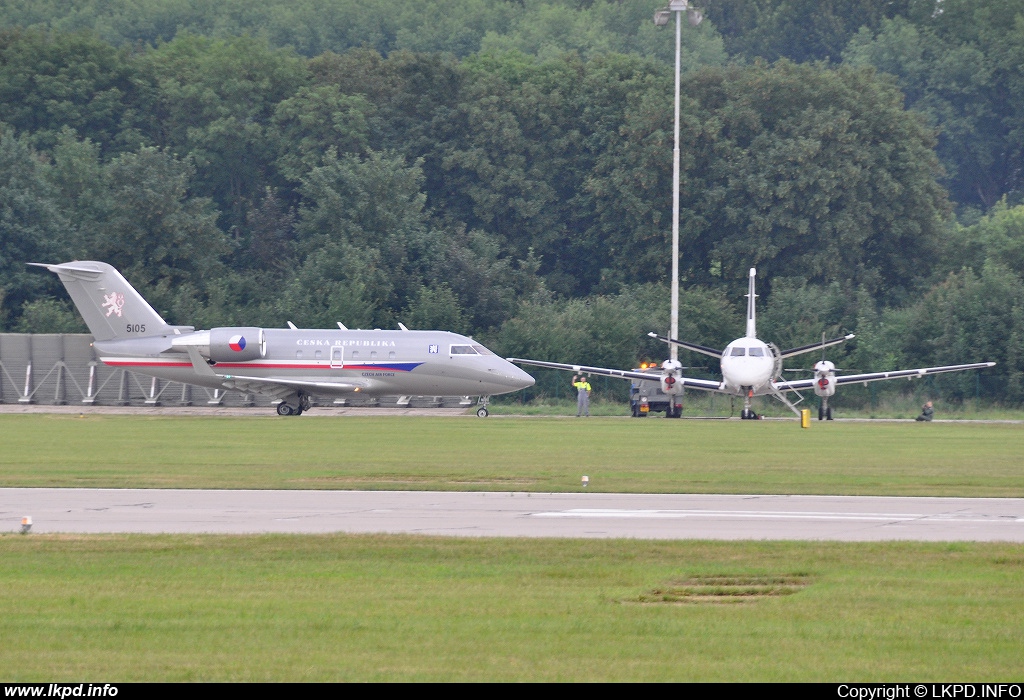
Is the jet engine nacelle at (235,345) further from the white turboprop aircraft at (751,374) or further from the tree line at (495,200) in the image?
the tree line at (495,200)

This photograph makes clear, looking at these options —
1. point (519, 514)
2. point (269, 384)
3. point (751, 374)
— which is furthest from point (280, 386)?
point (519, 514)

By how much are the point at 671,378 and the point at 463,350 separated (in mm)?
7322

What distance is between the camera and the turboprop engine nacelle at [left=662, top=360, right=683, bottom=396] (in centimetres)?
4641

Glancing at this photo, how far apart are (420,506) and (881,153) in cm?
5448

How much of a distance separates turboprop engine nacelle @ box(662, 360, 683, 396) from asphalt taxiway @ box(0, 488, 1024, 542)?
2660 centimetres

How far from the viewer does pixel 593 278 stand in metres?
72.5

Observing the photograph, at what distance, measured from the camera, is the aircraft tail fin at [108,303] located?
4666 centimetres

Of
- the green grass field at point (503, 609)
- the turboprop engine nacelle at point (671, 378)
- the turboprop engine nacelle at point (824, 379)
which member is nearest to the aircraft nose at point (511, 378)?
the turboprop engine nacelle at point (671, 378)

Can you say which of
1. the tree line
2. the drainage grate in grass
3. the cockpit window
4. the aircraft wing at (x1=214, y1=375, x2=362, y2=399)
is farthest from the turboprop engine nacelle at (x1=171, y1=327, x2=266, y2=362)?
the drainage grate in grass

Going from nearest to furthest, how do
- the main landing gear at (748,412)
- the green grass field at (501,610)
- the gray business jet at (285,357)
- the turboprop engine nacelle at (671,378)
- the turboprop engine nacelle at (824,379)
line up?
the green grass field at (501,610) < the main landing gear at (748,412) < the gray business jet at (285,357) < the turboprop engine nacelle at (824,379) < the turboprop engine nacelle at (671,378)

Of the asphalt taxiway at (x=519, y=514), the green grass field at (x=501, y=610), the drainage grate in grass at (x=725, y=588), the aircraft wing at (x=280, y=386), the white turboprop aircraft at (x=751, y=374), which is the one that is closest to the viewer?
the green grass field at (x=501, y=610)

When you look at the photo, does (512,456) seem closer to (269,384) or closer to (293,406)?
(269,384)

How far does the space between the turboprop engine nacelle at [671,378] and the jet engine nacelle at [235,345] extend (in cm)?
1401

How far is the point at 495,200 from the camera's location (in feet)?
232
